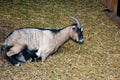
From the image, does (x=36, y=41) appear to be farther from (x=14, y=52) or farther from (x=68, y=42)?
(x=68, y=42)

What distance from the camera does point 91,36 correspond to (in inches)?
285

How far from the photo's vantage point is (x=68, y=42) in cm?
691

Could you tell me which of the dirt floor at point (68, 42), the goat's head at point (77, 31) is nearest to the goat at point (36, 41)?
the goat's head at point (77, 31)

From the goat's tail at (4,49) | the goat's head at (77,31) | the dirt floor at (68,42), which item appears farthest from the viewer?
the goat's head at (77,31)

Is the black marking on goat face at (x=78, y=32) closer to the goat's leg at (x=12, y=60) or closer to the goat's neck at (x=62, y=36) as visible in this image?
the goat's neck at (x=62, y=36)

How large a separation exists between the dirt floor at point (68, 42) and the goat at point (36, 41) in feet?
0.58

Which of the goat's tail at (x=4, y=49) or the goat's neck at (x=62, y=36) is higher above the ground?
the goat's neck at (x=62, y=36)

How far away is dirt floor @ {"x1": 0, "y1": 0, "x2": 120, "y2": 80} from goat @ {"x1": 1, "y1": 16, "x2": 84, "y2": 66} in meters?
0.18

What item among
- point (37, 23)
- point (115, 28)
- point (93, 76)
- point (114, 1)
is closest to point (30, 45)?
point (93, 76)

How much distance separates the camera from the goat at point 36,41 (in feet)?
19.0

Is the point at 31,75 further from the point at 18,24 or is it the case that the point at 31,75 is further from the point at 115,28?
the point at 115,28

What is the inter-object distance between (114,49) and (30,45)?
1837 mm

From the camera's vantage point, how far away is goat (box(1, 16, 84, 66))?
19.0 ft

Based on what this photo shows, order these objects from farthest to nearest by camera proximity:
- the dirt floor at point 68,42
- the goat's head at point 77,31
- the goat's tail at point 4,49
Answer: the goat's head at point 77,31 < the goat's tail at point 4,49 < the dirt floor at point 68,42
